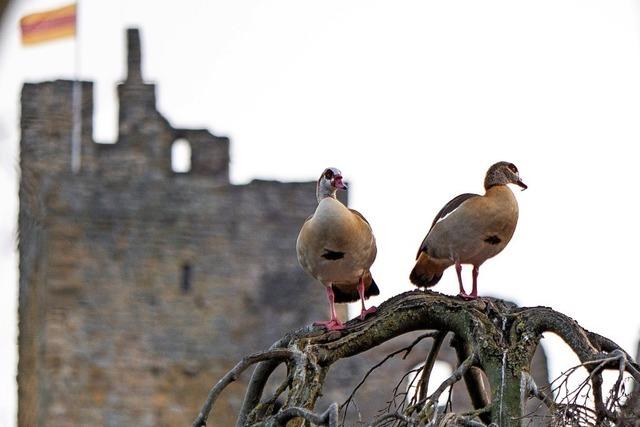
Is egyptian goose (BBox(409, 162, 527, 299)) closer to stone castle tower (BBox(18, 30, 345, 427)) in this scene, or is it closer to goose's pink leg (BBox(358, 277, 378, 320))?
goose's pink leg (BBox(358, 277, 378, 320))

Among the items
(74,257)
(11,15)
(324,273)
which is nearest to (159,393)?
(74,257)

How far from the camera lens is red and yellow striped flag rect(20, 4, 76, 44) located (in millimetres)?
31875

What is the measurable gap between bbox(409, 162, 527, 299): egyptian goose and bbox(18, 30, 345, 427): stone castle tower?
2449cm

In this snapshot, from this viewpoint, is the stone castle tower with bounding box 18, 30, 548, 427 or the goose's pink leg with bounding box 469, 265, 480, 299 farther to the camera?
the stone castle tower with bounding box 18, 30, 548, 427

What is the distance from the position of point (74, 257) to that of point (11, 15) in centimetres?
2780

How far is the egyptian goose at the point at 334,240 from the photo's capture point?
29.0ft

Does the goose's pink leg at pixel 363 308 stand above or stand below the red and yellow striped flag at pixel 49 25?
below

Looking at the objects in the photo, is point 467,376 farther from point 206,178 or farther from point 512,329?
point 206,178

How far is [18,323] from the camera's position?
36062 mm

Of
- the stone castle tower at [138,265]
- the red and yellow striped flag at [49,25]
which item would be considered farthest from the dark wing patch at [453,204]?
the stone castle tower at [138,265]

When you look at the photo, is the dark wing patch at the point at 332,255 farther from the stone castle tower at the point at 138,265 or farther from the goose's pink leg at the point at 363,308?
the stone castle tower at the point at 138,265

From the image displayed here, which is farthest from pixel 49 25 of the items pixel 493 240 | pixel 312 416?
pixel 312 416

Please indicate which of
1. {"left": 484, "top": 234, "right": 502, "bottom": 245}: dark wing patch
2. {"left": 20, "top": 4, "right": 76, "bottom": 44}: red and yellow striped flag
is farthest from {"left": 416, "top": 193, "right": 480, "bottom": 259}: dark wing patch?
{"left": 20, "top": 4, "right": 76, "bottom": 44}: red and yellow striped flag

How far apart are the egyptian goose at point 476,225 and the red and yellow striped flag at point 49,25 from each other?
22502 millimetres
